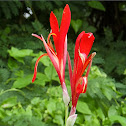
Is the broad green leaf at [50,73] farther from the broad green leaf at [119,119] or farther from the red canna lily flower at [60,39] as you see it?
the red canna lily flower at [60,39]

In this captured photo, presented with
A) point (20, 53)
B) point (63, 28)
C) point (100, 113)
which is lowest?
point (100, 113)

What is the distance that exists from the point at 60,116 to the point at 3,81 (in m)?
0.37

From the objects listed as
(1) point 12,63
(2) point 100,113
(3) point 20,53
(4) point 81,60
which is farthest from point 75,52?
(1) point 12,63

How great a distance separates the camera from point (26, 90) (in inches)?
43.2

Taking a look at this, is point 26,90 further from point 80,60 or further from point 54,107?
point 80,60

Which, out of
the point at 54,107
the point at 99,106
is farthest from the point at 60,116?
the point at 99,106

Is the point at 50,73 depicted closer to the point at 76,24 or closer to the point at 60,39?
the point at 60,39

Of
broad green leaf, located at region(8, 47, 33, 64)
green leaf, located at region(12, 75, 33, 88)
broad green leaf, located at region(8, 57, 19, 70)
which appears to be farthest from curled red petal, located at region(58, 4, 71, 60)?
broad green leaf, located at region(8, 57, 19, 70)

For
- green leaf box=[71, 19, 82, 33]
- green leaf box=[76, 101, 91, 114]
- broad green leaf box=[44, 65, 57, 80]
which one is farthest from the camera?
green leaf box=[71, 19, 82, 33]

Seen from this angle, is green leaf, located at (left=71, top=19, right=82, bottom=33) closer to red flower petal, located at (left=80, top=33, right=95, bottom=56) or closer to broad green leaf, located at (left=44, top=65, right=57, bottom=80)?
broad green leaf, located at (left=44, top=65, right=57, bottom=80)

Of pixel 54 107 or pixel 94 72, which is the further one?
pixel 94 72

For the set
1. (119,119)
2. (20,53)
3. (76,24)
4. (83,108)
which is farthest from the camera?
(76,24)

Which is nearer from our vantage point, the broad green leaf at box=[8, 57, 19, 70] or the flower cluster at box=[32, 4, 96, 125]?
the flower cluster at box=[32, 4, 96, 125]

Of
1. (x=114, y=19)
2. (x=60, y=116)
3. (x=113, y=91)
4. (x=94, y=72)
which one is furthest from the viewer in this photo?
(x=114, y=19)
